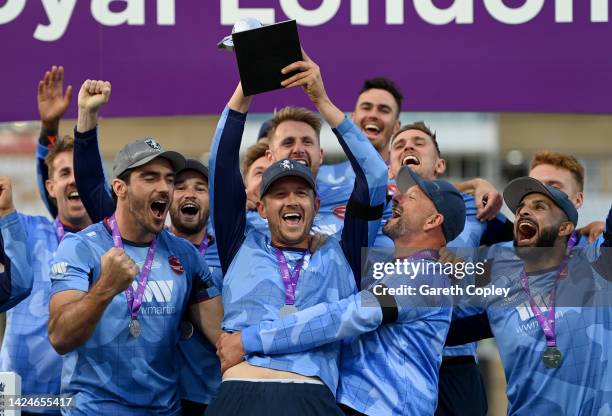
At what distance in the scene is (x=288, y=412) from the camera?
476 centimetres

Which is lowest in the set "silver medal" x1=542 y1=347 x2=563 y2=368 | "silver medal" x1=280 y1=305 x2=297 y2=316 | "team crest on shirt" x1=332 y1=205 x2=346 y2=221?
"silver medal" x1=542 y1=347 x2=563 y2=368

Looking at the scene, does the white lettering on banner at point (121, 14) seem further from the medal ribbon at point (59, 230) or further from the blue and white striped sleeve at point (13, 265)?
the blue and white striped sleeve at point (13, 265)

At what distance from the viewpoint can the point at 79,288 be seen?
5.05m

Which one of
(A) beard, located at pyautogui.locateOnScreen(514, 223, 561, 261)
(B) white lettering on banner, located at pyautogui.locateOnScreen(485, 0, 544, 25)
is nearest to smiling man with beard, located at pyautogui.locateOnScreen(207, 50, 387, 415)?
(A) beard, located at pyautogui.locateOnScreen(514, 223, 561, 261)

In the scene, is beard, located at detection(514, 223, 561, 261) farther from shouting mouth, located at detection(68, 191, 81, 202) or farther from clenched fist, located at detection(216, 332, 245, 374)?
shouting mouth, located at detection(68, 191, 81, 202)

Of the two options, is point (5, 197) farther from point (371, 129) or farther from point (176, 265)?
point (371, 129)

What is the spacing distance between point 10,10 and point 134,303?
2.11 metres

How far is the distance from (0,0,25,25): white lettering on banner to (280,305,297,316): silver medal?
2.54 metres

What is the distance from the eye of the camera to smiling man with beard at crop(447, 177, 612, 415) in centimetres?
520

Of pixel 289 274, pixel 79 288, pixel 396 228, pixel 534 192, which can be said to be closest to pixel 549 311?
pixel 534 192

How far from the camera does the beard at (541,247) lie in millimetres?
5461

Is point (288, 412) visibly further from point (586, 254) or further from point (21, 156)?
point (21, 156)

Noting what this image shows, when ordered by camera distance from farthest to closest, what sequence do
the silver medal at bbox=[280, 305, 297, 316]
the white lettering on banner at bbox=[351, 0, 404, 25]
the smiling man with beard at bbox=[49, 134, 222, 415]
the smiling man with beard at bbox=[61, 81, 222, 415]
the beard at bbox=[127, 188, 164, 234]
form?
the white lettering on banner at bbox=[351, 0, 404, 25] < the smiling man with beard at bbox=[61, 81, 222, 415] < the beard at bbox=[127, 188, 164, 234] < the smiling man with beard at bbox=[49, 134, 222, 415] < the silver medal at bbox=[280, 305, 297, 316]

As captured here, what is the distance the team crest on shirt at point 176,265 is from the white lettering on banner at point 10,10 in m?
1.88
